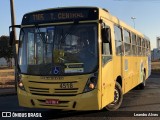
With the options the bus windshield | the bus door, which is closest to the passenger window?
the bus door

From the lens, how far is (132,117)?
10.7 m

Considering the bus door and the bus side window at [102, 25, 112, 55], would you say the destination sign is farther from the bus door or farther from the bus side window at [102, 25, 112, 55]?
the bus side window at [102, 25, 112, 55]

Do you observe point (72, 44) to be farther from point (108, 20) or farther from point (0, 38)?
point (0, 38)

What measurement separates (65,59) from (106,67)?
128cm

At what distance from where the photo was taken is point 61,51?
1013 centimetres

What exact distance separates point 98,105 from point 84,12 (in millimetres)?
2627

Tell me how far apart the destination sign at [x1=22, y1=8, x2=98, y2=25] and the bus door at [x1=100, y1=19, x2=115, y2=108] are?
1.54 ft

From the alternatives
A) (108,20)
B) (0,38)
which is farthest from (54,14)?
(0,38)

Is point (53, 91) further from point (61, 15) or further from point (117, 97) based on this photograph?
point (117, 97)

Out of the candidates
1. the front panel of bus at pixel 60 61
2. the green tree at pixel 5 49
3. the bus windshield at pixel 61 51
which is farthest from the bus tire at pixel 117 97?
the green tree at pixel 5 49

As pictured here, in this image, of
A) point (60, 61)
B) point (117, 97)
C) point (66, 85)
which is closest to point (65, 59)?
point (60, 61)

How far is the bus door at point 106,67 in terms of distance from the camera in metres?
10.1

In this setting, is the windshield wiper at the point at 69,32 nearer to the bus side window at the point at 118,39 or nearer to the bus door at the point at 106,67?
the bus door at the point at 106,67

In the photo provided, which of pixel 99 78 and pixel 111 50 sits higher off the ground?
pixel 111 50
